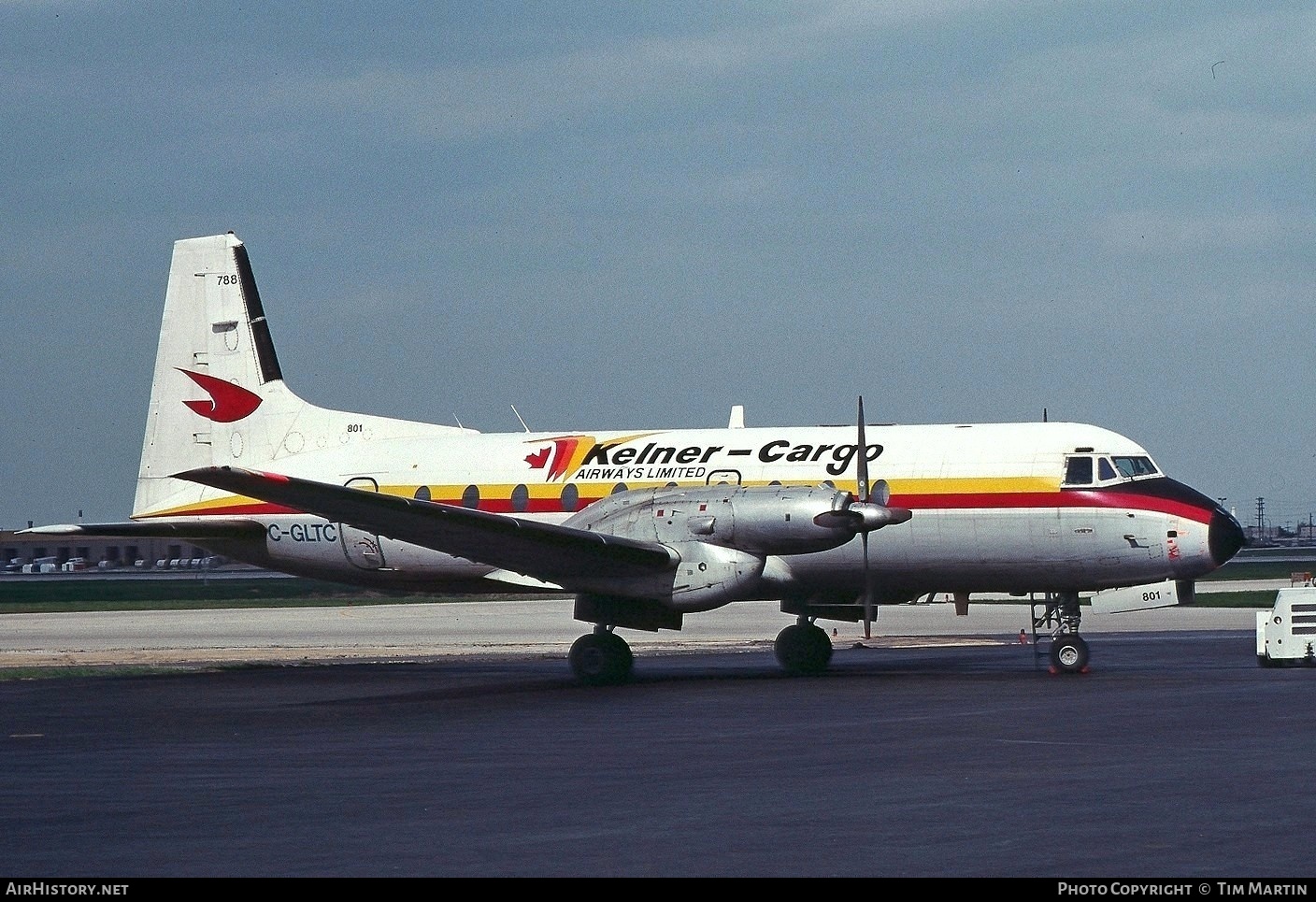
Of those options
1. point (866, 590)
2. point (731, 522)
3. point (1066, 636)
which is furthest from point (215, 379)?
point (1066, 636)

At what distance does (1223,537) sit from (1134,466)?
170 centimetres

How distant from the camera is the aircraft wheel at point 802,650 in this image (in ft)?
93.8

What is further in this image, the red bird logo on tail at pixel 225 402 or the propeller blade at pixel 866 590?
the red bird logo on tail at pixel 225 402

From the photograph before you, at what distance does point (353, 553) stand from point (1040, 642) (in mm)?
14883

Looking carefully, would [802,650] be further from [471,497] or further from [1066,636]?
[471,497]

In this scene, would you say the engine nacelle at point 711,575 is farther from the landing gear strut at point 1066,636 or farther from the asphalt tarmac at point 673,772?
the landing gear strut at point 1066,636

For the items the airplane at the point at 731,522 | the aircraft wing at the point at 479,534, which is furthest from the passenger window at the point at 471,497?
the aircraft wing at the point at 479,534

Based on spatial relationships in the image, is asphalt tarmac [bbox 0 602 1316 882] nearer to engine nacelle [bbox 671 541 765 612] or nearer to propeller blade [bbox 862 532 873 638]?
propeller blade [bbox 862 532 873 638]

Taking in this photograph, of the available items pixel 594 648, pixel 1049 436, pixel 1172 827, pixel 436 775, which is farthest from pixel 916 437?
pixel 1172 827

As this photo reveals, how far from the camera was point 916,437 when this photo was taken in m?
27.7

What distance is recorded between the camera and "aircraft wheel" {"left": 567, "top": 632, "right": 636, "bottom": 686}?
86.8 feet

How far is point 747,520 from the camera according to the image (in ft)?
84.0

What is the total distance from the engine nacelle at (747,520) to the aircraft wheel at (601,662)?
165cm

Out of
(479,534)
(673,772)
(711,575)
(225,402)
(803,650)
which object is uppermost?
(225,402)
